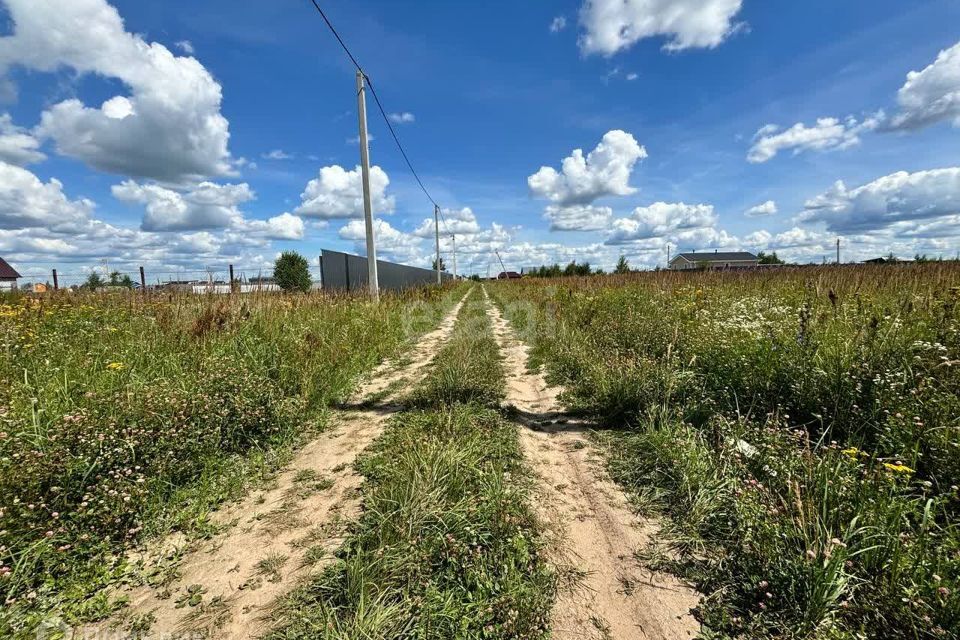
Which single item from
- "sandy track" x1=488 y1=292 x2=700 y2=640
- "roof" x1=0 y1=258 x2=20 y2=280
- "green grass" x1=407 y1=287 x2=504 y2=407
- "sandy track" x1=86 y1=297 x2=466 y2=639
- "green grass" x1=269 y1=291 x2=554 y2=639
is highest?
"roof" x1=0 y1=258 x2=20 y2=280

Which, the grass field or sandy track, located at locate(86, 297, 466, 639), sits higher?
the grass field

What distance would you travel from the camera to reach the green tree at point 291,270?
23.6 metres

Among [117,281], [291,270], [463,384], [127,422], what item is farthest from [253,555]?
[291,270]

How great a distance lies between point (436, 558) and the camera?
2025 mm

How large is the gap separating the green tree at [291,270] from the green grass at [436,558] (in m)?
21.8

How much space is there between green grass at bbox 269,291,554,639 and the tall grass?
1.09m

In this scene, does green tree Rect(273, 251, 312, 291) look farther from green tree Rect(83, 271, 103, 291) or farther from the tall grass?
the tall grass

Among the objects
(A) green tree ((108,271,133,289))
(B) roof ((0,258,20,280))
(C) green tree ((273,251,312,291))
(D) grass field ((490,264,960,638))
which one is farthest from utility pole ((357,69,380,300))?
(B) roof ((0,258,20,280))

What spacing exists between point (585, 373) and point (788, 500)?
3.16 meters

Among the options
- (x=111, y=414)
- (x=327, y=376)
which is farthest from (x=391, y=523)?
(x=327, y=376)

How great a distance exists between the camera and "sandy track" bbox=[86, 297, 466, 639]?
1767 mm

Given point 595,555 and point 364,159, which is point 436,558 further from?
point 364,159

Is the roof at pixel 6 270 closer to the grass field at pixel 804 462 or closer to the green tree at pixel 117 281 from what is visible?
the green tree at pixel 117 281

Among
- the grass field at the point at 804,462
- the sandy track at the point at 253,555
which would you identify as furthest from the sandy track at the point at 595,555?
the sandy track at the point at 253,555
